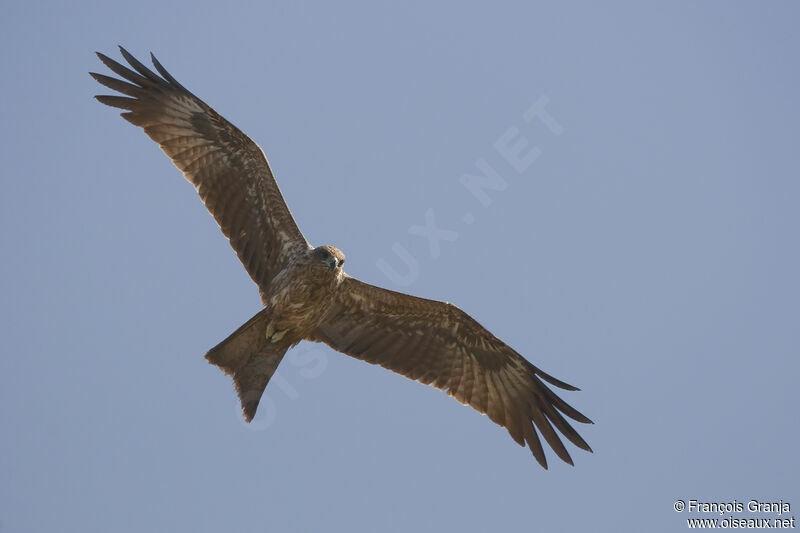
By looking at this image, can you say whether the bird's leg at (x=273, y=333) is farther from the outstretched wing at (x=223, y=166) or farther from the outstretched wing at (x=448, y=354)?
the outstretched wing at (x=448, y=354)

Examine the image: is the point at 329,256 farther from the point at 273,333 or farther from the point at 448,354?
the point at 448,354

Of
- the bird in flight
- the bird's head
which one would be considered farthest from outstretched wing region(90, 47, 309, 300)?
the bird's head

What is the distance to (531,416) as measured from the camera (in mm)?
13008

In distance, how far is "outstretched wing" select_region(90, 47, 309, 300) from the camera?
41.0 feet

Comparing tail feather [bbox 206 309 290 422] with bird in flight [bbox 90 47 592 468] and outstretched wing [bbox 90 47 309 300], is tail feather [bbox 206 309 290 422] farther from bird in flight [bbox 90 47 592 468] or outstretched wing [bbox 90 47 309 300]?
outstretched wing [bbox 90 47 309 300]

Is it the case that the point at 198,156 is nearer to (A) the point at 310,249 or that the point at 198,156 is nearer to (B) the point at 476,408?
(A) the point at 310,249

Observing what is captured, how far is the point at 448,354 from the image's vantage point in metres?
13.3

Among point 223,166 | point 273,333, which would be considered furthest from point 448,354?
point 223,166

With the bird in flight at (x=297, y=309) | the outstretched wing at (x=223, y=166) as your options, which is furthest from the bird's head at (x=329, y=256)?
the outstretched wing at (x=223, y=166)

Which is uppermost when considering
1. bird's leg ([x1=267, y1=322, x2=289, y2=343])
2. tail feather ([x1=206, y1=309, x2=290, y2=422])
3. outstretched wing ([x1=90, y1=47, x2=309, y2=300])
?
outstretched wing ([x1=90, y1=47, x2=309, y2=300])

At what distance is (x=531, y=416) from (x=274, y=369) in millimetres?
3465

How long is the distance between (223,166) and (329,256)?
194 centimetres

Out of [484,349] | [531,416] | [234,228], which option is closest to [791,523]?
[531,416]

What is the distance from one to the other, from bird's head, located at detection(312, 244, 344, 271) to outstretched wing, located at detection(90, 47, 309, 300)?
0.52m
